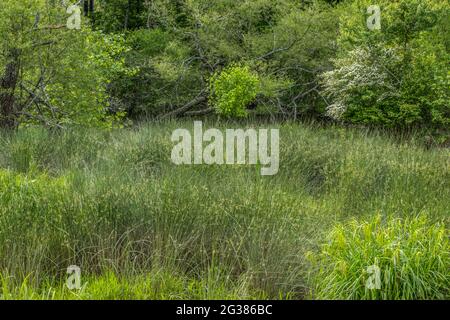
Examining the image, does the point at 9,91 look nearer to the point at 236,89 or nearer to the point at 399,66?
the point at 236,89

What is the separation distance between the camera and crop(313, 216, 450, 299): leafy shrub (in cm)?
429

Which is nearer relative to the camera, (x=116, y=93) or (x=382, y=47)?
(x=382, y=47)

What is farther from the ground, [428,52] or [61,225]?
[428,52]

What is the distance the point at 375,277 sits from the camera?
4258 mm

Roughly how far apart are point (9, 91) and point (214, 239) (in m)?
6.59

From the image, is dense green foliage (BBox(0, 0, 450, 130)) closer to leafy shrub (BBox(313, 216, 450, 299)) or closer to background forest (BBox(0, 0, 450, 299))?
background forest (BBox(0, 0, 450, 299))

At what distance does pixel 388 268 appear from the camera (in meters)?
4.33

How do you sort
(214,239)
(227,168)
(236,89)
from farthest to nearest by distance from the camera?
(236,89) < (227,168) < (214,239)

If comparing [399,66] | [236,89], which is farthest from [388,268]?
[236,89]

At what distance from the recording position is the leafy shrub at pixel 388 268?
14.1 ft

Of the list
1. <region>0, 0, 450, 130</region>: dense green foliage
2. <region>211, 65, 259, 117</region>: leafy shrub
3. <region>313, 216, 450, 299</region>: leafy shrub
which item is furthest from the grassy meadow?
<region>211, 65, 259, 117</region>: leafy shrub
